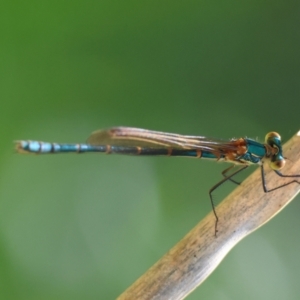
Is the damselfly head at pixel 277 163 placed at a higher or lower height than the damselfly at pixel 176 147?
lower

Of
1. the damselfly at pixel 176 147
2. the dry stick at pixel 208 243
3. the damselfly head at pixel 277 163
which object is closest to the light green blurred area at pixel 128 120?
the damselfly at pixel 176 147

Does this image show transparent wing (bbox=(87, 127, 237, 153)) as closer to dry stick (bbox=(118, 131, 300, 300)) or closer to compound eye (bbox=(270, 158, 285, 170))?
compound eye (bbox=(270, 158, 285, 170))

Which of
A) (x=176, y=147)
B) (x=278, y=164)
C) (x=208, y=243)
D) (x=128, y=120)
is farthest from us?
(x=128, y=120)

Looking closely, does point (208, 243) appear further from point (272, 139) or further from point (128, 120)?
point (128, 120)

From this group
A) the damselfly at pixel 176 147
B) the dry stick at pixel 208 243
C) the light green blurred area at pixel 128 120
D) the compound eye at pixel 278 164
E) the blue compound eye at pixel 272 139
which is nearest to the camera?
the dry stick at pixel 208 243

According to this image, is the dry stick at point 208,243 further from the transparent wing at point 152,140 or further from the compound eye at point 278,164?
the transparent wing at point 152,140

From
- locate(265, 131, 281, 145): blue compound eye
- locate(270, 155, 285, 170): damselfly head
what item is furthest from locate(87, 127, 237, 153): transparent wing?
locate(270, 155, 285, 170): damselfly head

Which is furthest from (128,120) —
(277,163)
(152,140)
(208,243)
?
(208,243)

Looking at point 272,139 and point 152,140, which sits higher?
point 152,140
